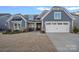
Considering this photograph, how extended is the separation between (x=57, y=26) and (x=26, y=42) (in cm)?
61

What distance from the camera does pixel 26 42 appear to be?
3.43m

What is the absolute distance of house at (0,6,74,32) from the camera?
344 centimetres

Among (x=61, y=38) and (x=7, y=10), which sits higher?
(x=7, y=10)

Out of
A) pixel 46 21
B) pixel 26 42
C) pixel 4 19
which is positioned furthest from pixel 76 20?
pixel 4 19

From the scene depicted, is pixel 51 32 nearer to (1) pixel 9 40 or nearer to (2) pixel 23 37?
(2) pixel 23 37

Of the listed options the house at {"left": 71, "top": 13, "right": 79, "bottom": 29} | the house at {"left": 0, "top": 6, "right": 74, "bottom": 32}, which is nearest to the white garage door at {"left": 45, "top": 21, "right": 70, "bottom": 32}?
the house at {"left": 0, "top": 6, "right": 74, "bottom": 32}

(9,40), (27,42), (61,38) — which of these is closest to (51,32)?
(61,38)

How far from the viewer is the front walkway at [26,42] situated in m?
3.37

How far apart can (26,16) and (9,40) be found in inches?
20.0

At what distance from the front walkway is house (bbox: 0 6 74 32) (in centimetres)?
13

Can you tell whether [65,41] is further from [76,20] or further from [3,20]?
[3,20]
